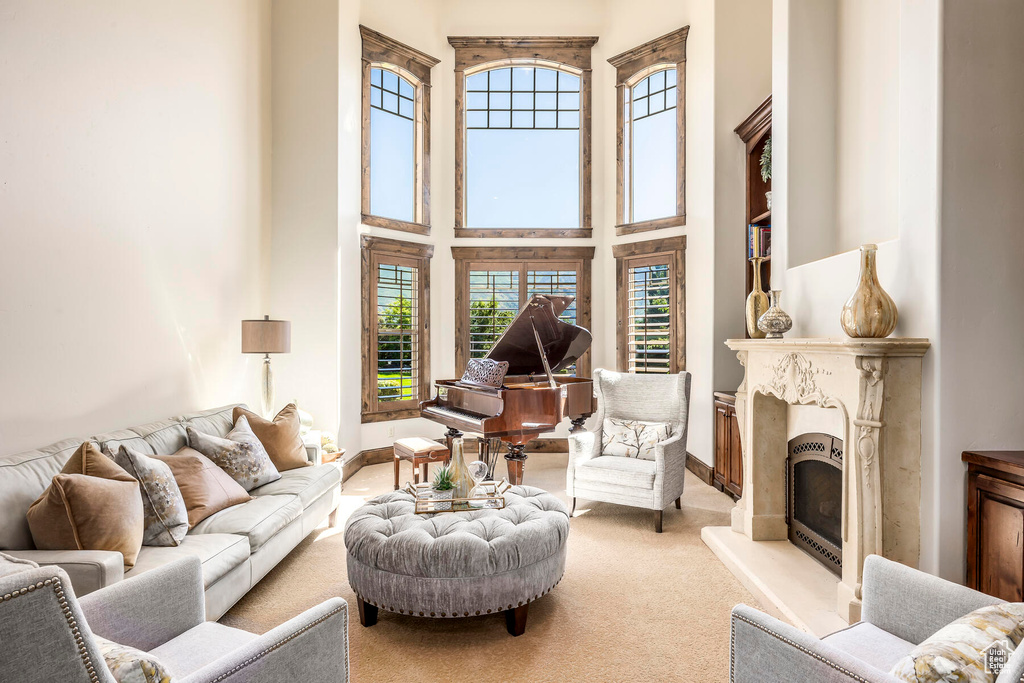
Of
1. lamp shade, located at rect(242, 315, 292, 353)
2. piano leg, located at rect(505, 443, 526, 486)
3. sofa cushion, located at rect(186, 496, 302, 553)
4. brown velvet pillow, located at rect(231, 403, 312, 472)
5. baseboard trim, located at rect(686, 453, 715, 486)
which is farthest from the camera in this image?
baseboard trim, located at rect(686, 453, 715, 486)

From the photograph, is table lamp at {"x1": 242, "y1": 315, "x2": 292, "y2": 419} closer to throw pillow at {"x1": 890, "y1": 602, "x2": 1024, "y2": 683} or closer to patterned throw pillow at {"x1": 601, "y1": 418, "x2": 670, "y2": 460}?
patterned throw pillow at {"x1": 601, "y1": 418, "x2": 670, "y2": 460}

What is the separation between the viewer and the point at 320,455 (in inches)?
172

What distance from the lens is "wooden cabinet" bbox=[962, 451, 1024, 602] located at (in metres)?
2.08

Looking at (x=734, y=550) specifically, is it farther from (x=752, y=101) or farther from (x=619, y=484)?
(x=752, y=101)

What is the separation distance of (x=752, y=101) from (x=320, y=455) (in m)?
4.94

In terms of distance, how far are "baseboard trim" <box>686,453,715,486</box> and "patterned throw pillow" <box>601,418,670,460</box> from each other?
1.24 metres

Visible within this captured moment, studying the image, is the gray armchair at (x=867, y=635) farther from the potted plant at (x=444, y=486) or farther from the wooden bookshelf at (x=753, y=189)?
the wooden bookshelf at (x=753, y=189)

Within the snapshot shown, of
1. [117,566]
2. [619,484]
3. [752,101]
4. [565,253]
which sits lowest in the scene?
[619,484]

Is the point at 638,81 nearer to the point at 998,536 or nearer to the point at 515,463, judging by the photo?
the point at 515,463

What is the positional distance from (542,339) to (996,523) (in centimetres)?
317

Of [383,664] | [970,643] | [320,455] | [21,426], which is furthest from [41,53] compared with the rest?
[970,643]

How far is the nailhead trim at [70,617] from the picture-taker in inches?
36.6

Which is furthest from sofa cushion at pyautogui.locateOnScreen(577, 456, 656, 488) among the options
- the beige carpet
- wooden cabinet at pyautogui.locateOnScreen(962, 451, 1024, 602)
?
wooden cabinet at pyautogui.locateOnScreen(962, 451, 1024, 602)

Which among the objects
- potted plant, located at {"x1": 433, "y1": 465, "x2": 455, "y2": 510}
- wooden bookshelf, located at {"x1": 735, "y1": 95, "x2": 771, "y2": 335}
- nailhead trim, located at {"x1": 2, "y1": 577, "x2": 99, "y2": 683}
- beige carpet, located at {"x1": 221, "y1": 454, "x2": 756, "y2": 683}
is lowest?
beige carpet, located at {"x1": 221, "y1": 454, "x2": 756, "y2": 683}
